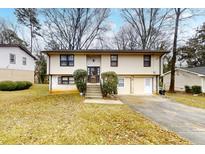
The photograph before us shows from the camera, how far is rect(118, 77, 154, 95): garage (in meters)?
22.5

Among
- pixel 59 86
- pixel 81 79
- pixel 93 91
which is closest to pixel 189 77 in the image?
pixel 93 91

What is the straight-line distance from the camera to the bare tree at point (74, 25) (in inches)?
1362

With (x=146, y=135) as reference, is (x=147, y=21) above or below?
above

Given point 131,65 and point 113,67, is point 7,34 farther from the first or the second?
point 131,65

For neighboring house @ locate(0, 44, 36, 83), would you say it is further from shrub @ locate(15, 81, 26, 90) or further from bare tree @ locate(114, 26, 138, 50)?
bare tree @ locate(114, 26, 138, 50)

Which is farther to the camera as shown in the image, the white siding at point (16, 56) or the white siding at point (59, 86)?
the white siding at point (16, 56)

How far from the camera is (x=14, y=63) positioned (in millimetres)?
25938

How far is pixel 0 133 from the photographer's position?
24.0ft

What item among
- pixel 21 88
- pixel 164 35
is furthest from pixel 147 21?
pixel 21 88

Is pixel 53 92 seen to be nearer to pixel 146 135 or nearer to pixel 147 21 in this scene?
pixel 146 135

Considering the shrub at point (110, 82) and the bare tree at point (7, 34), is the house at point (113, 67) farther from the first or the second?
the bare tree at point (7, 34)

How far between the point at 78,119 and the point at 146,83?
14212mm

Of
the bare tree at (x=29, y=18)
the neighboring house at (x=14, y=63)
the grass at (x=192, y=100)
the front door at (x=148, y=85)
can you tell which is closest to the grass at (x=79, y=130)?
the grass at (x=192, y=100)

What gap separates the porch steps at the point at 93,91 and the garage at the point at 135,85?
2707 mm
